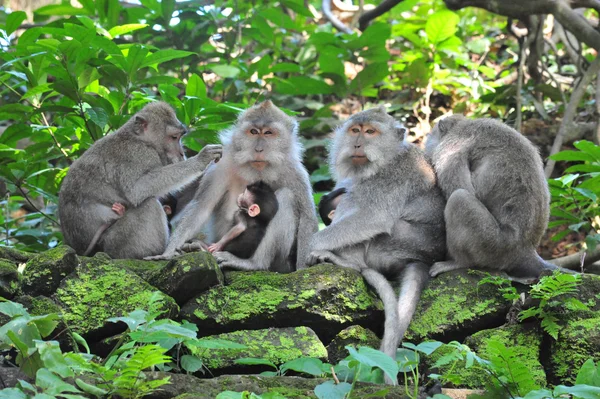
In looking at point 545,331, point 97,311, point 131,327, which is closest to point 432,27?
point 545,331

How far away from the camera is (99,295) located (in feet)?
15.7

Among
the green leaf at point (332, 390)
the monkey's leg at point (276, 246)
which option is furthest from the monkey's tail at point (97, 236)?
the green leaf at point (332, 390)

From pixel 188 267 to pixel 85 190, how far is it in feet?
5.27

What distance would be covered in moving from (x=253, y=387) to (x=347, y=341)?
116 cm

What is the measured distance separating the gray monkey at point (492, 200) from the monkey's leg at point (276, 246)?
113 centimetres

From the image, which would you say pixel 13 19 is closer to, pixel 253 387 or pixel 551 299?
pixel 253 387

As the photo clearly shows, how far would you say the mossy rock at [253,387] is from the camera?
12.4ft

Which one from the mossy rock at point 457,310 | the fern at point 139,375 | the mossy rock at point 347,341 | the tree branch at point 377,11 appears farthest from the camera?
the tree branch at point 377,11

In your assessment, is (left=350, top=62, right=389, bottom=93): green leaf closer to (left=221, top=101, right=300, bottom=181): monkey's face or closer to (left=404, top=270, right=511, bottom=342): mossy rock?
(left=221, top=101, right=300, bottom=181): monkey's face

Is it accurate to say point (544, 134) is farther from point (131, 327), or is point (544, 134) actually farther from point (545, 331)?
point (131, 327)

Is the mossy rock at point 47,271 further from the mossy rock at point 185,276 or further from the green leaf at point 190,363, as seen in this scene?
the green leaf at point 190,363

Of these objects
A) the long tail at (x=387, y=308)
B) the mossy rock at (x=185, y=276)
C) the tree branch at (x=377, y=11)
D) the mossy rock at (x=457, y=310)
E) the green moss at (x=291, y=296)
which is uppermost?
the tree branch at (x=377, y=11)

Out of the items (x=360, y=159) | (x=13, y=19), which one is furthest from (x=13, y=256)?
(x=13, y=19)

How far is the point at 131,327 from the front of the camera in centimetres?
367
